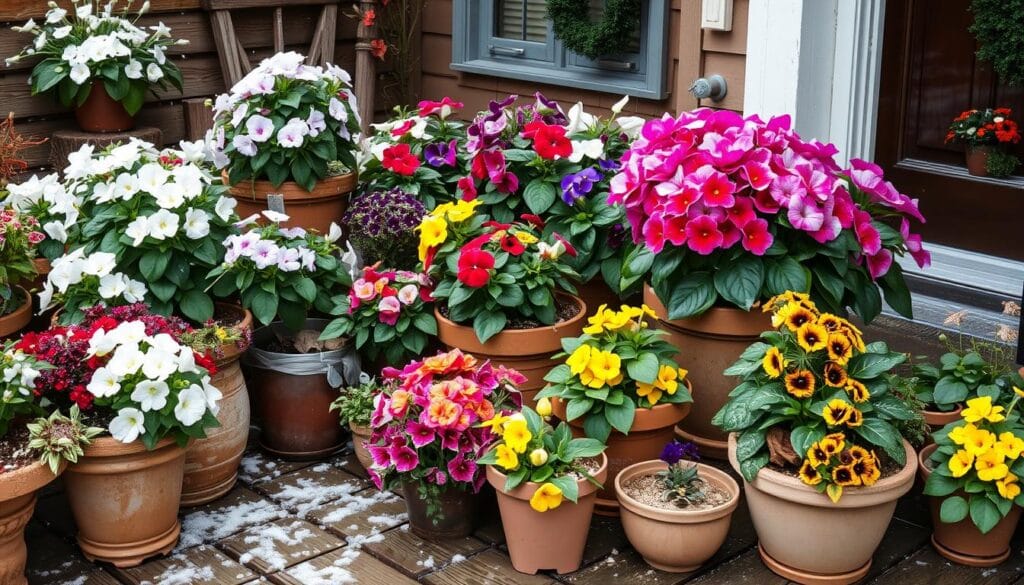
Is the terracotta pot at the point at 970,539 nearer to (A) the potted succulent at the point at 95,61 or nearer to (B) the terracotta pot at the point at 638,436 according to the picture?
(B) the terracotta pot at the point at 638,436

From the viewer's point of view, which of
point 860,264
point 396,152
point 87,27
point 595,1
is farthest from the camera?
point 595,1

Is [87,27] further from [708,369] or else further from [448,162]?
[708,369]

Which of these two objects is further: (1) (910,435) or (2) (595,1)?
(2) (595,1)

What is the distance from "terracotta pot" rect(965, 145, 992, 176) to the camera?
4.31m

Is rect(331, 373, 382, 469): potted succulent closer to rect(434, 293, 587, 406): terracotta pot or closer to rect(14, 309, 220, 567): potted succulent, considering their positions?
rect(434, 293, 587, 406): terracotta pot

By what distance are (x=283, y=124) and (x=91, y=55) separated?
1.30 metres

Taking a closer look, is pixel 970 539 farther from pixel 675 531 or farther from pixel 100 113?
pixel 100 113

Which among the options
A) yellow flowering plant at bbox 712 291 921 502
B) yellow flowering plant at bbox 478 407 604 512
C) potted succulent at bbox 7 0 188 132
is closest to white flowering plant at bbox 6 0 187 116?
potted succulent at bbox 7 0 188 132

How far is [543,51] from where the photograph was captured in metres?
5.22

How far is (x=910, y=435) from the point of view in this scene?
295 cm

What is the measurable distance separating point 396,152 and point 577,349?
3.88ft

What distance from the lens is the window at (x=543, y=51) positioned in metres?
4.70

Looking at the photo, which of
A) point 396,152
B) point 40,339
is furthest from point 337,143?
point 40,339

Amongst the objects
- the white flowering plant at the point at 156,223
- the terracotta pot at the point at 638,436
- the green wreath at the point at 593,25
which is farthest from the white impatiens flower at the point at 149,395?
the green wreath at the point at 593,25
